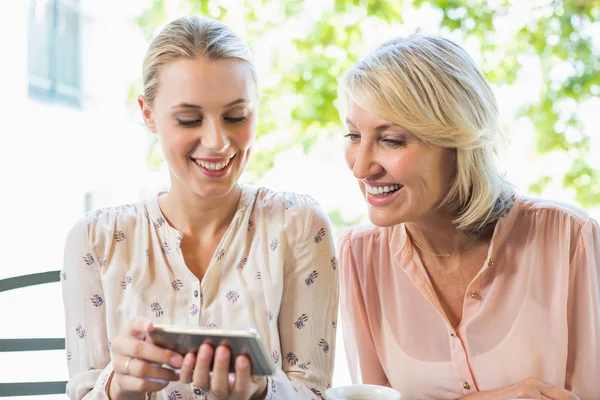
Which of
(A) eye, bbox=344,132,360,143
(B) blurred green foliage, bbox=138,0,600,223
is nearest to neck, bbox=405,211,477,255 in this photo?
(A) eye, bbox=344,132,360,143

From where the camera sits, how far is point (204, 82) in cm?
163

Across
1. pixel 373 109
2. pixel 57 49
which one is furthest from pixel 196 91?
pixel 57 49

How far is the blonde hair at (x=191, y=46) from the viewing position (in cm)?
166

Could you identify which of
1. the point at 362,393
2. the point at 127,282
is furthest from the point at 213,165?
the point at 362,393

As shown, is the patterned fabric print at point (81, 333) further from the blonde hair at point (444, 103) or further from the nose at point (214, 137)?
the blonde hair at point (444, 103)

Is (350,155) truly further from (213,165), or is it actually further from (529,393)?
(529,393)

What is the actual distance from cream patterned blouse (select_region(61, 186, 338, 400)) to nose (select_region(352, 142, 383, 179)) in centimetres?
20

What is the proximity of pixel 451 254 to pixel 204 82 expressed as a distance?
29.5 inches

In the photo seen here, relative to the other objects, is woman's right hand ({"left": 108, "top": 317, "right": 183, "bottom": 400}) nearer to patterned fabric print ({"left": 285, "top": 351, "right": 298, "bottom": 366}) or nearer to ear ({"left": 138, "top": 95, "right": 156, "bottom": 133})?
patterned fabric print ({"left": 285, "top": 351, "right": 298, "bottom": 366})

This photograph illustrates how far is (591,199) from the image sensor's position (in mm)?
4000

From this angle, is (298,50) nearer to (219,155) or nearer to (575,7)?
(575,7)

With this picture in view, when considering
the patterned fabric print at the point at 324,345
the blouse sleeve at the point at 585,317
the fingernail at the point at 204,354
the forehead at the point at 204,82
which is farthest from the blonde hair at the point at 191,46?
the blouse sleeve at the point at 585,317

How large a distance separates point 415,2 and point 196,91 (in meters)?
2.26

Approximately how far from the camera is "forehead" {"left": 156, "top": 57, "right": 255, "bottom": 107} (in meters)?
1.63
